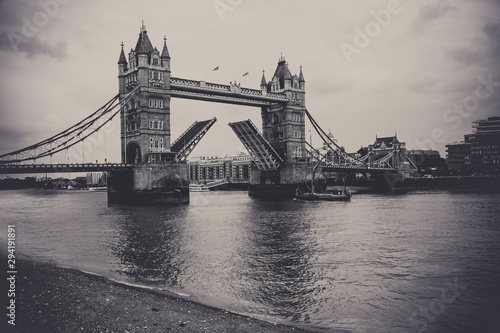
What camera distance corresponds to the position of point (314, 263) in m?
21.4

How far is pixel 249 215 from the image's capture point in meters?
44.4

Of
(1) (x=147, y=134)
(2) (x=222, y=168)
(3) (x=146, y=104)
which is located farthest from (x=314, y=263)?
(2) (x=222, y=168)

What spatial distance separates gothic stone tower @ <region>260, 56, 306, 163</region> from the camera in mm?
76875

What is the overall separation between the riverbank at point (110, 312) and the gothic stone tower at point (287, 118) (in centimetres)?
6248

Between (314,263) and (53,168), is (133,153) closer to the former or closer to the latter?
(53,168)

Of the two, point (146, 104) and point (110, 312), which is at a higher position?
point (146, 104)

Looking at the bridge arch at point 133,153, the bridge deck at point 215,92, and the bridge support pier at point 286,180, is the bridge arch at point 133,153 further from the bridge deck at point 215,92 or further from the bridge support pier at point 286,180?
the bridge support pier at point 286,180

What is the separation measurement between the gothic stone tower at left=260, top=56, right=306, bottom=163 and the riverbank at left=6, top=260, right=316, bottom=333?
62.5m

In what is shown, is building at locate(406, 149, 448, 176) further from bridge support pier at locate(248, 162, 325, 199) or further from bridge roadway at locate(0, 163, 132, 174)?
bridge roadway at locate(0, 163, 132, 174)

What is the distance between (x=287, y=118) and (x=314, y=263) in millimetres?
56989

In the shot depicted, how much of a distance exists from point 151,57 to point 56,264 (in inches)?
1619

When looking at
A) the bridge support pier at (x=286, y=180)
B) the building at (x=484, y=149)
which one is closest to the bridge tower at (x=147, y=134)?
the bridge support pier at (x=286, y=180)

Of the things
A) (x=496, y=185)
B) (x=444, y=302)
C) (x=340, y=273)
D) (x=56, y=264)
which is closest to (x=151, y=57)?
(x=56, y=264)

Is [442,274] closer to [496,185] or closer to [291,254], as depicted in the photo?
[291,254]
